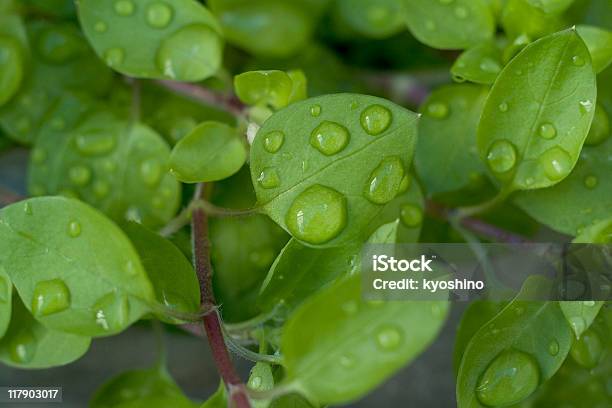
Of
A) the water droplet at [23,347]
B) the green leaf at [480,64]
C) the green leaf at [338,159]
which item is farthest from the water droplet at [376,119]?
the water droplet at [23,347]

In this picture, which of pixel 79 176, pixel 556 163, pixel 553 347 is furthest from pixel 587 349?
pixel 79 176

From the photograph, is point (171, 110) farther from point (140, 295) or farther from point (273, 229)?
point (140, 295)

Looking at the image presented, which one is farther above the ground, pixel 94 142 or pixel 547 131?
pixel 547 131

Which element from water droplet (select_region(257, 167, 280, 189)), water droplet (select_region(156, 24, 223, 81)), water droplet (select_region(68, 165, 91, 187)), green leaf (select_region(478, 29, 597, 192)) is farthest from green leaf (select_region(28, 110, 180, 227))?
green leaf (select_region(478, 29, 597, 192))

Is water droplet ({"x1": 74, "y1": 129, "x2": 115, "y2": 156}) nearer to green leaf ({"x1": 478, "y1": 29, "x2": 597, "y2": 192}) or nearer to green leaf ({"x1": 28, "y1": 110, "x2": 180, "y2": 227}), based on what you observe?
green leaf ({"x1": 28, "y1": 110, "x2": 180, "y2": 227})

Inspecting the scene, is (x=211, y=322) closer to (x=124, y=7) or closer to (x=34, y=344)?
(x=34, y=344)
